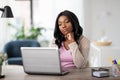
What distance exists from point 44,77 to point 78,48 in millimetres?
547

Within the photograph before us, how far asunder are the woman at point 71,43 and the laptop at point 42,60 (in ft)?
1.13

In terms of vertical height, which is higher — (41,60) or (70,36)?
(70,36)

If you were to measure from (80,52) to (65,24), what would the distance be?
30 centimetres

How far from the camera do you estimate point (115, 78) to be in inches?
81.5

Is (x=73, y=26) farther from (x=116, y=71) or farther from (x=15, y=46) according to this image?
(x=15, y=46)

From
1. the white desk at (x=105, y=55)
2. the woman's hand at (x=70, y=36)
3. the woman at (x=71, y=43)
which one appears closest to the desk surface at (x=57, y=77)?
the woman at (x=71, y=43)

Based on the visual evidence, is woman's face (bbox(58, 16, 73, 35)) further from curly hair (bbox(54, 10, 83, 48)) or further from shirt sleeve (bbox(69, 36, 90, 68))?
shirt sleeve (bbox(69, 36, 90, 68))

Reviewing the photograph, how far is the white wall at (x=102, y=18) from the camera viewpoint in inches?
217

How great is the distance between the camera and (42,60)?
7.00ft

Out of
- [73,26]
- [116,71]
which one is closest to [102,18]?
[73,26]

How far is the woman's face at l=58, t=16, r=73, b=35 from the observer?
2.56 meters

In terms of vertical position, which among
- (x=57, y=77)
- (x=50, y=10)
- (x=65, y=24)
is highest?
(x=50, y=10)

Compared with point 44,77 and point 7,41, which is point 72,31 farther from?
point 7,41

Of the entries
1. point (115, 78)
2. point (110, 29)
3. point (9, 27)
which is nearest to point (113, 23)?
point (110, 29)
